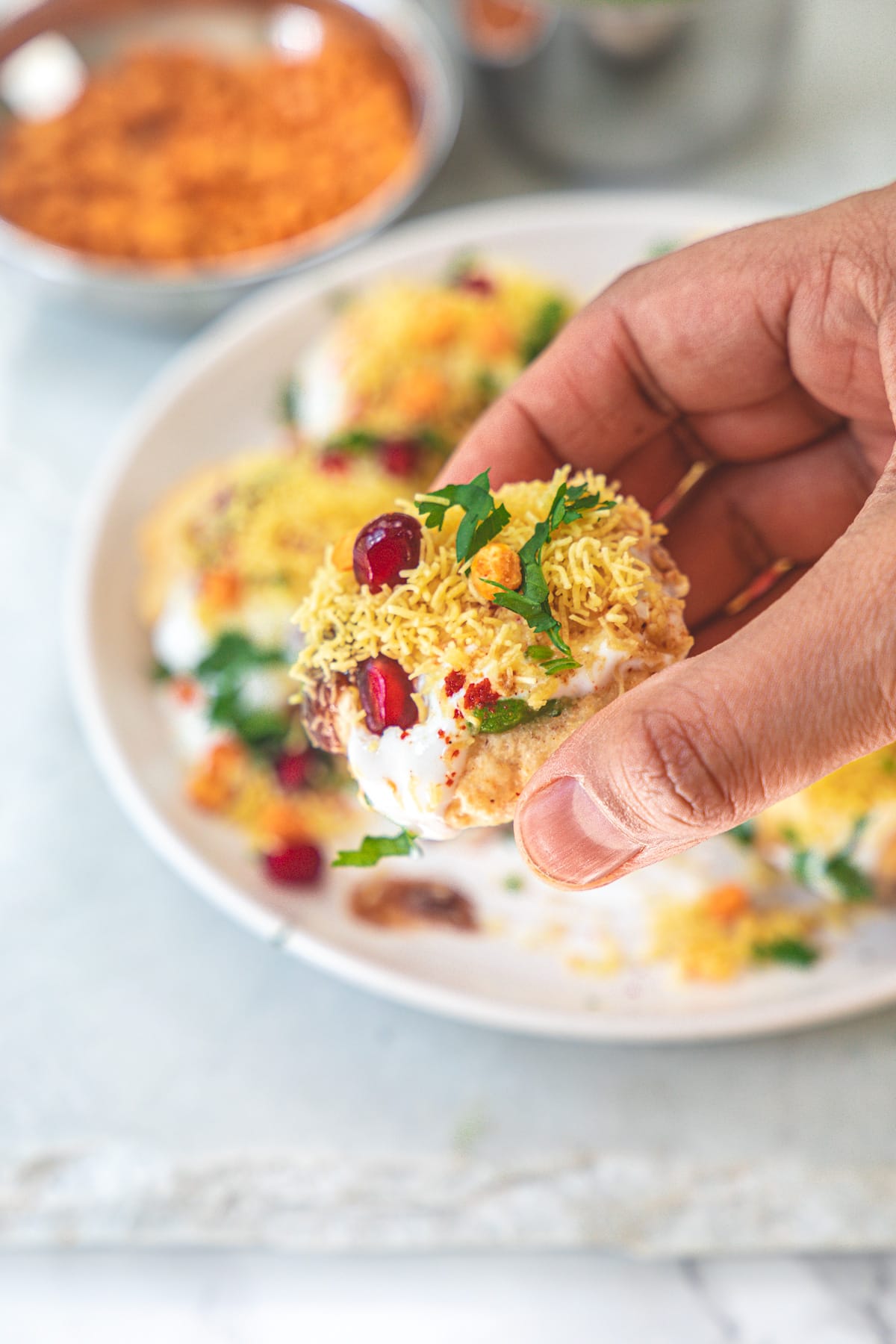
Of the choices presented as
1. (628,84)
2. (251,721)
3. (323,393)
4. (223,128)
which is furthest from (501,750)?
(628,84)

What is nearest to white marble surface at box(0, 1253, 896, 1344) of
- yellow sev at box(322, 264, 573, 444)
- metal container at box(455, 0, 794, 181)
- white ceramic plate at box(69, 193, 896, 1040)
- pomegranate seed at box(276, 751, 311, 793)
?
white ceramic plate at box(69, 193, 896, 1040)

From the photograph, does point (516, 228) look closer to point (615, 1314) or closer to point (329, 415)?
point (329, 415)

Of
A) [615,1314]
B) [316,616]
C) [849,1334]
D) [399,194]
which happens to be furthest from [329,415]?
[849,1334]

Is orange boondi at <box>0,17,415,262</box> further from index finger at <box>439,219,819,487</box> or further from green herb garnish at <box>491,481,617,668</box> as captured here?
green herb garnish at <box>491,481,617,668</box>

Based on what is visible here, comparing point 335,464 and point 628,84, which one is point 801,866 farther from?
point 628,84

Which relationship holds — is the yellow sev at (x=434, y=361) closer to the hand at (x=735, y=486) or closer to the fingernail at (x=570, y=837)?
the hand at (x=735, y=486)

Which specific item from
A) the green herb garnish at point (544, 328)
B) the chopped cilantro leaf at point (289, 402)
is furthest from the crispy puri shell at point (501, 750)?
the chopped cilantro leaf at point (289, 402)
